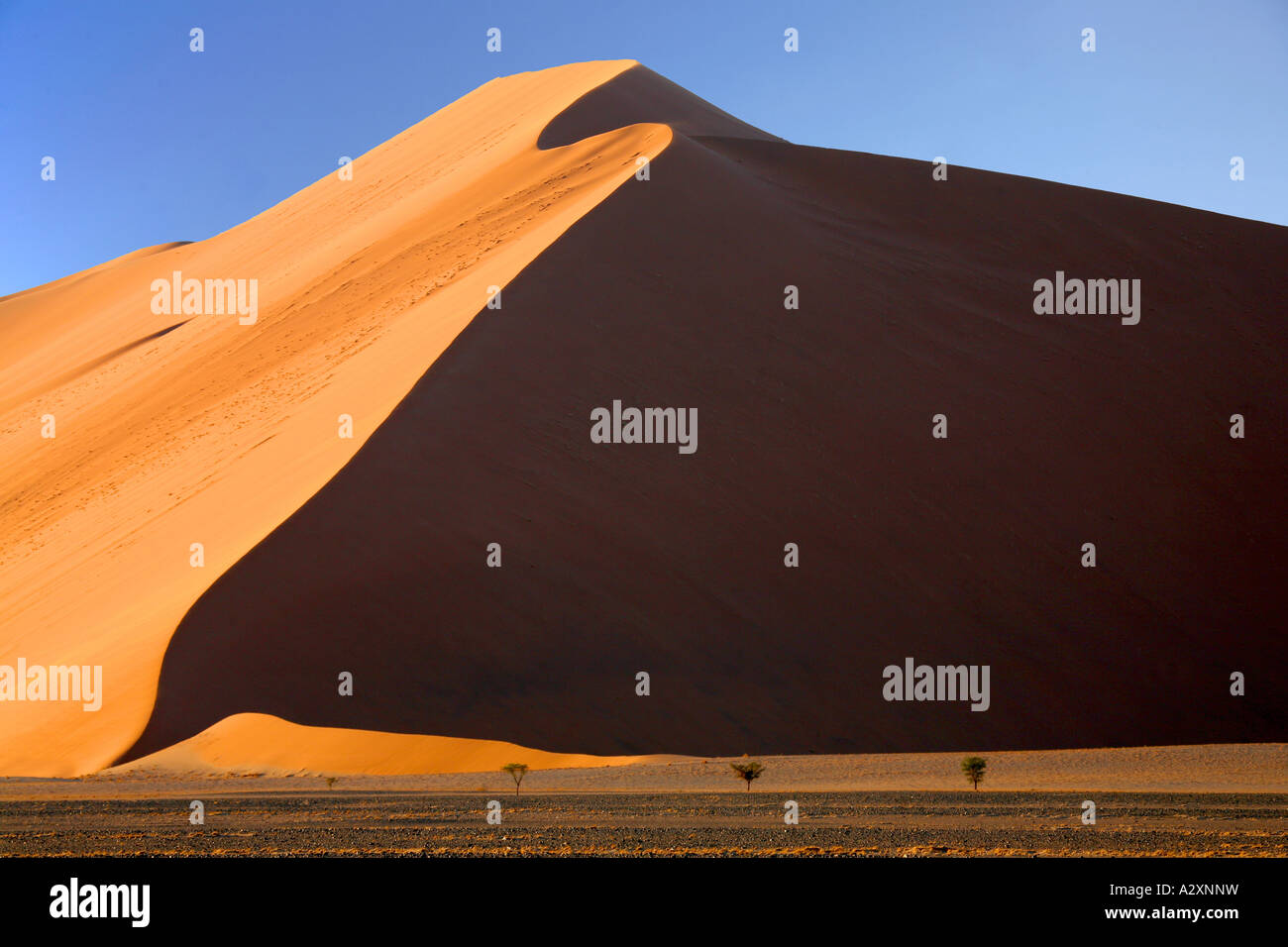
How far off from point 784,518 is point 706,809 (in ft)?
30.2

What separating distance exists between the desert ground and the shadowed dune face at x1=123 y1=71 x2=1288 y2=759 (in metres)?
1.48

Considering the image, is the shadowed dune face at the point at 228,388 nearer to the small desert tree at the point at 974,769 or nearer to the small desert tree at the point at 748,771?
the small desert tree at the point at 748,771

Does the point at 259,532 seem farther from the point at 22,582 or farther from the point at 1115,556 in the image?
the point at 1115,556

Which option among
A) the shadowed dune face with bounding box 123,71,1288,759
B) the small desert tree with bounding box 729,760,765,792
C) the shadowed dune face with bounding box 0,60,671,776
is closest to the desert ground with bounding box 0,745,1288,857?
the small desert tree with bounding box 729,760,765,792

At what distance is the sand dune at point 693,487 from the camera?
50.3 feet

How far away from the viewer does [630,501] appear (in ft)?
60.0

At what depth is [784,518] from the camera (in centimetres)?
1906

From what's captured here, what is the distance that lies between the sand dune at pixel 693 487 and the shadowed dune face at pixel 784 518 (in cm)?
6

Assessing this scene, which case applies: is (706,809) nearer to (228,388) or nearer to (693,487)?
(693,487)

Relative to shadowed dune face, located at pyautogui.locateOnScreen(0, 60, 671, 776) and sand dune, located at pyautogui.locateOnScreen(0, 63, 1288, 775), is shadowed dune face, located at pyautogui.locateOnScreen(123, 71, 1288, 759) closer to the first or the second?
sand dune, located at pyautogui.locateOnScreen(0, 63, 1288, 775)

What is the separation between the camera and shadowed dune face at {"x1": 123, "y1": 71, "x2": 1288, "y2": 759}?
15352 mm

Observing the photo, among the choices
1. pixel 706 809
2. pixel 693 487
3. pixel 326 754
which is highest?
pixel 693 487

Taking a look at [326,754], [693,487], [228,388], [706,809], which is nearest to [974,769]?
[706,809]
